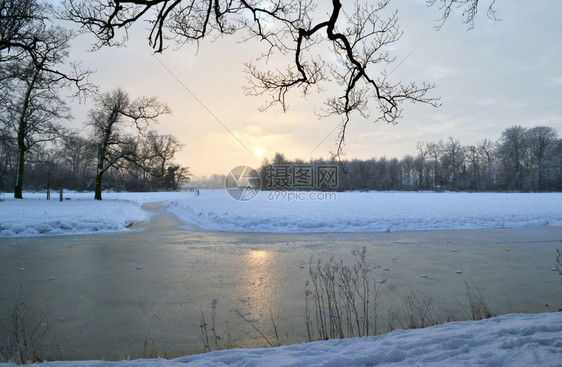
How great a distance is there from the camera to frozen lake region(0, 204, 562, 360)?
16.2ft

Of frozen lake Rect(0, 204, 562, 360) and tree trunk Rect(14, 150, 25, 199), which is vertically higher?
tree trunk Rect(14, 150, 25, 199)

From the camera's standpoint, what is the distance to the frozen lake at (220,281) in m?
4.93

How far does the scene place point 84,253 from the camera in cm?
1044

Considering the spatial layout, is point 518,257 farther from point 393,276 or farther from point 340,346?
point 340,346

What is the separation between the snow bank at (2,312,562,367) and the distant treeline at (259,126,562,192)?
52.0m

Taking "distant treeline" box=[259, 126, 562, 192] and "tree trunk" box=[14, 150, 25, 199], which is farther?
"distant treeline" box=[259, 126, 562, 192]

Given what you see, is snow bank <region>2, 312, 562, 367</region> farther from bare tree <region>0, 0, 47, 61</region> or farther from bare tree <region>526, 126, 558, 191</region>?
bare tree <region>526, 126, 558, 191</region>

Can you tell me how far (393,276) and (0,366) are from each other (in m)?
6.93

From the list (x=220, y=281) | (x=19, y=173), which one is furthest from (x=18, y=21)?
(x=19, y=173)

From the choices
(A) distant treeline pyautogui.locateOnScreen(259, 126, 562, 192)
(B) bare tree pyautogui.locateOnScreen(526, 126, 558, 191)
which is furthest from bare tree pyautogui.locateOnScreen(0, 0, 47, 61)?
(B) bare tree pyautogui.locateOnScreen(526, 126, 558, 191)

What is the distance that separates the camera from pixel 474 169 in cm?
8844

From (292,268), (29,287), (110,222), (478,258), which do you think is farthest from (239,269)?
(110,222)

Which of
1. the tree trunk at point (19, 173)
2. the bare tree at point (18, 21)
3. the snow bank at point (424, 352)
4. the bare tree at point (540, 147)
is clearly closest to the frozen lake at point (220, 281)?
the snow bank at point (424, 352)

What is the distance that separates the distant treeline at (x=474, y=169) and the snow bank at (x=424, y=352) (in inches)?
2046
